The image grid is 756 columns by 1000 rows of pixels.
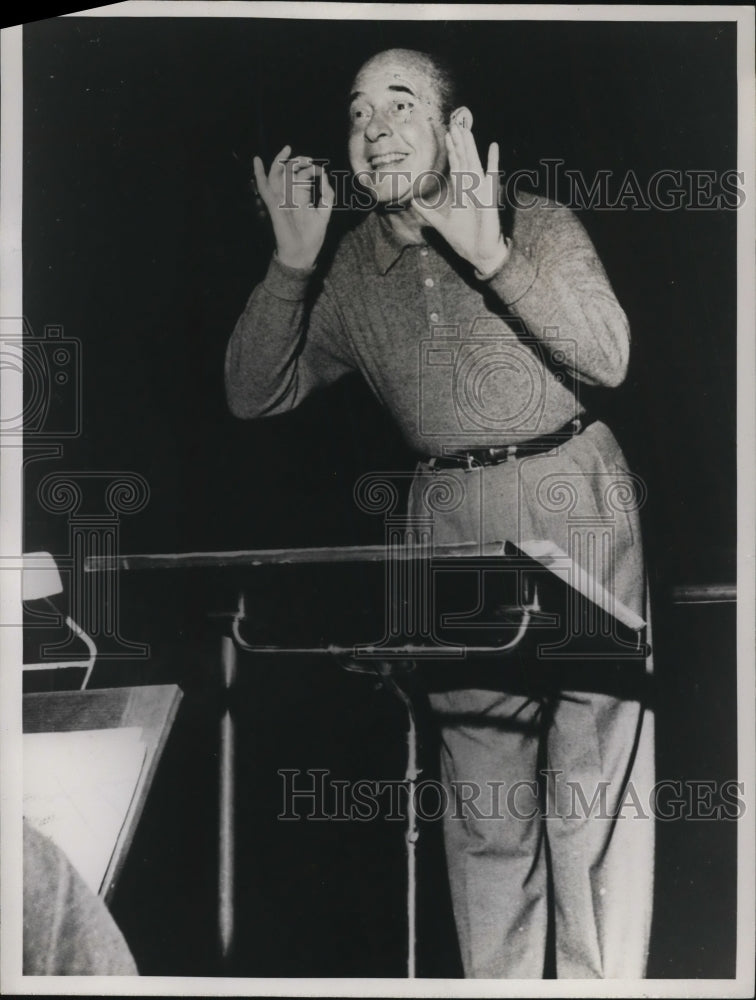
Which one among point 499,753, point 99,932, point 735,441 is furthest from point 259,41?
point 99,932

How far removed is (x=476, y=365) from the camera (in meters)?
1.67

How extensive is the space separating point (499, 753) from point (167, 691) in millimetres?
637

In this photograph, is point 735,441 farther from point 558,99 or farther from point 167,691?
point 167,691

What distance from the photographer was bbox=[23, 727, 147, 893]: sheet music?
167cm

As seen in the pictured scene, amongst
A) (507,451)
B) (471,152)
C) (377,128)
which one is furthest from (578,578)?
(377,128)

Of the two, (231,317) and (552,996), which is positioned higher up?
(231,317)

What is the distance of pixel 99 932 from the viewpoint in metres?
1.67

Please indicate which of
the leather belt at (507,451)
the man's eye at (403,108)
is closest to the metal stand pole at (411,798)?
the leather belt at (507,451)

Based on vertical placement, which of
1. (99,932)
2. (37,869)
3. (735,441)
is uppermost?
(735,441)

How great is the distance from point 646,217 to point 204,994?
1712 millimetres

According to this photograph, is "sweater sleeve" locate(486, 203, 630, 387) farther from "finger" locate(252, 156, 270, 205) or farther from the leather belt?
"finger" locate(252, 156, 270, 205)

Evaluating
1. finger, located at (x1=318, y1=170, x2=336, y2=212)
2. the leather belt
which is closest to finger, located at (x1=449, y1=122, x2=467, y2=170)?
finger, located at (x1=318, y1=170, x2=336, y2=212)

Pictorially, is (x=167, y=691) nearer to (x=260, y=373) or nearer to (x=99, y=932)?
(x=99, y=932)

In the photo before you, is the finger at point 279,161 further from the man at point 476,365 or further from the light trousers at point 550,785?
the light trousers at point 550,785
